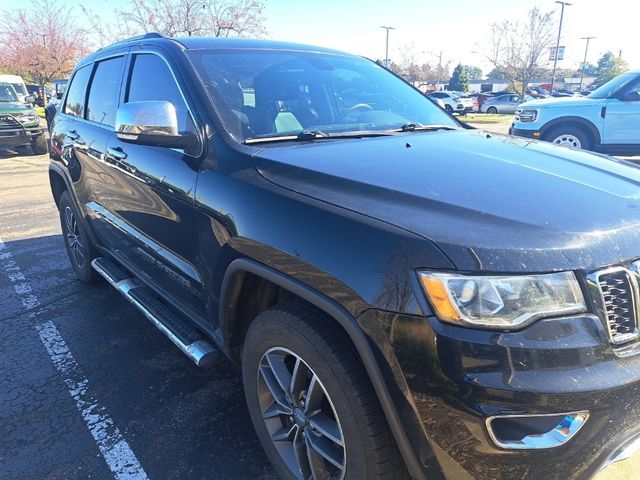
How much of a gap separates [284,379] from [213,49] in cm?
191

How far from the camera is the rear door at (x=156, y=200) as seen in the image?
249 cm

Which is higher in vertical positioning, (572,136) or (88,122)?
(88,122)

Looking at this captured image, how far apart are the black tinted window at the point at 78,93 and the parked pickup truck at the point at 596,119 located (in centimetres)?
838

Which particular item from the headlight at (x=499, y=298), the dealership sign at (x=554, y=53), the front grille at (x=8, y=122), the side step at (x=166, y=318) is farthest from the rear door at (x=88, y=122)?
the dealership sign at (x=554, y=53)

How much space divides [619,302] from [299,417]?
48.5 inches

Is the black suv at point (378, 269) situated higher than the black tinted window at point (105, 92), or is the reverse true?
the black tinted window at point (105, 92)

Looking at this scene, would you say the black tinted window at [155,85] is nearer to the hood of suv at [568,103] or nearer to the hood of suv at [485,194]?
the hood of suv at [485,194]

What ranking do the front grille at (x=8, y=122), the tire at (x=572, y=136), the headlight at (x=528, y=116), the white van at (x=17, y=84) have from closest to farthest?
the tire at (x=572, y=136) < the headlight at (x=528, y=116) < the front grille at (x=8, y=122) < the white van at (x=17, y=84)

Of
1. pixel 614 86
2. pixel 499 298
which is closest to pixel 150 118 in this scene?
pixel 499 298

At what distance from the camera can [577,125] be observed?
9.68 m

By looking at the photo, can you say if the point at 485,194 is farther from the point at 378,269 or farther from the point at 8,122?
the point at 8,122

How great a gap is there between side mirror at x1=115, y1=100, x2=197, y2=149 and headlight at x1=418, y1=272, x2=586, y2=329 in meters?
1.47

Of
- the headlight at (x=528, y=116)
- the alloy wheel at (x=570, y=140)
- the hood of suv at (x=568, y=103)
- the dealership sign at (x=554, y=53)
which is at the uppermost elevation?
the dealership sign at (x=554, y=53)

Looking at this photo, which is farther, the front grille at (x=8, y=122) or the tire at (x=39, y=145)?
the tire at (x=39, y=145)
